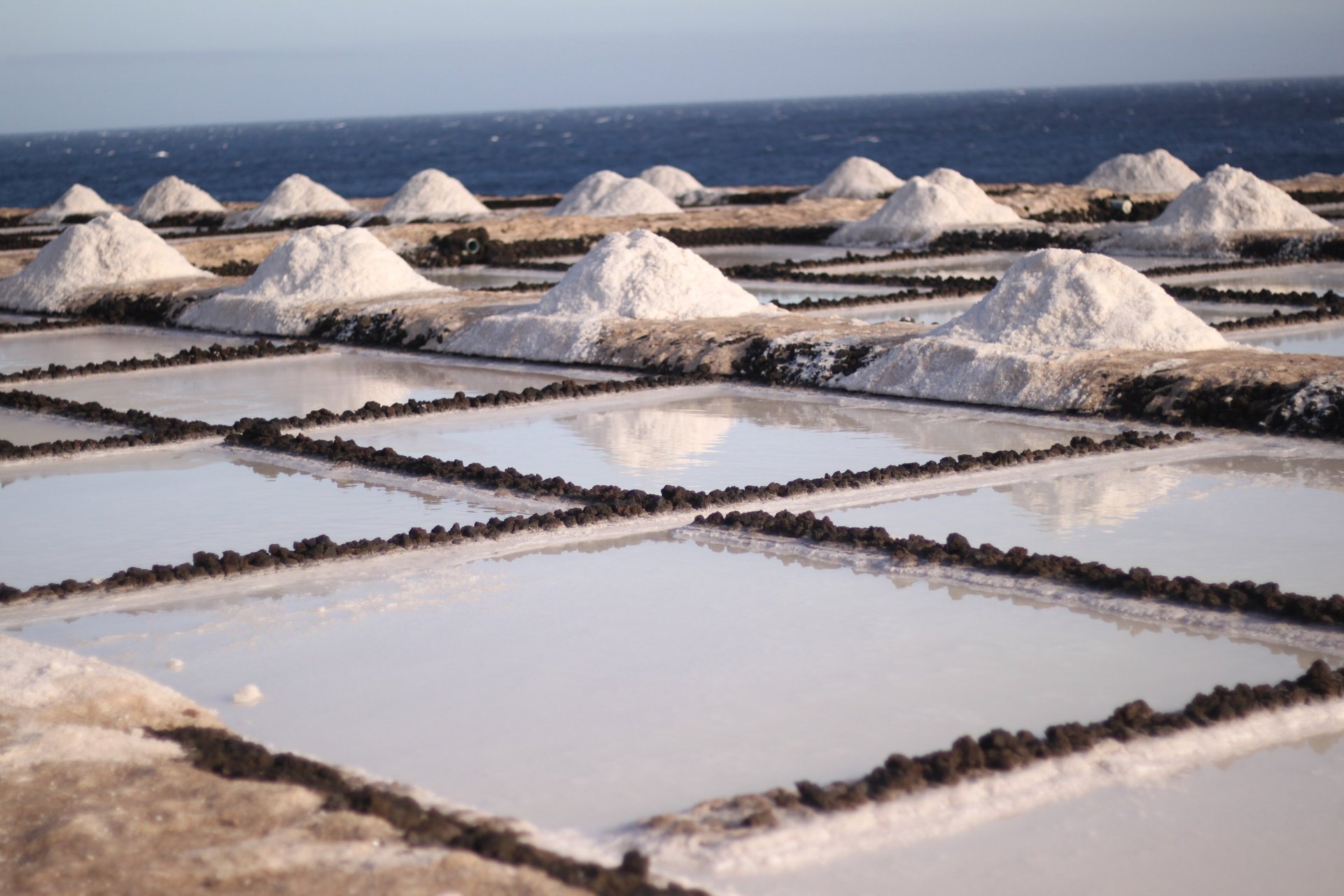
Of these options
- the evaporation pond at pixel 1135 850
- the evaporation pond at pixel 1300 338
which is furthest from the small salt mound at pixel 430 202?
the evaporation pond at pixel 1135 850

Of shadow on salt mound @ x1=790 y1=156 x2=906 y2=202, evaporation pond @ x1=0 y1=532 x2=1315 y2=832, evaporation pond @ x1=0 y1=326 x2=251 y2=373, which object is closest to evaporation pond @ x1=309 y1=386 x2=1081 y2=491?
evaporation pond @ x1=0 y1=532 x2=1315 y2=832

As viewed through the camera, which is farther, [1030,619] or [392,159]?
[392,159]

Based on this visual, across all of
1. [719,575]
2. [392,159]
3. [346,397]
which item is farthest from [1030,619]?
[392,159]

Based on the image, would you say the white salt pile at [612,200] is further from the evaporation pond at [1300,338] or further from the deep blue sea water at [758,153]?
the deep blue sea water at [758,153]

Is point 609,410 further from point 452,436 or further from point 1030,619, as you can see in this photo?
point 1030,619

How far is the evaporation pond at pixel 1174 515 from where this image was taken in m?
4.67

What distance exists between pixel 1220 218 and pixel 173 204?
16052 mm

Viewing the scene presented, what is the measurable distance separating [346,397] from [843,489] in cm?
368

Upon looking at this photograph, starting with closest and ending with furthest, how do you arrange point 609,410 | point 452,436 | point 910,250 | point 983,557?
point 983,557 < point 452,436 < point 609,410 < point 910,250

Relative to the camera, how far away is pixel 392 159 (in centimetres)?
7762

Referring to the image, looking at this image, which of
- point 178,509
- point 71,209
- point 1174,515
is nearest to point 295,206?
point 71,209

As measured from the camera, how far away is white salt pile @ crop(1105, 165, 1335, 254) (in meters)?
16.4

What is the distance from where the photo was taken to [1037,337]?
825 cm

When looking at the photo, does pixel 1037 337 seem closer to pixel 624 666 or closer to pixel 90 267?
pixel 624 666
